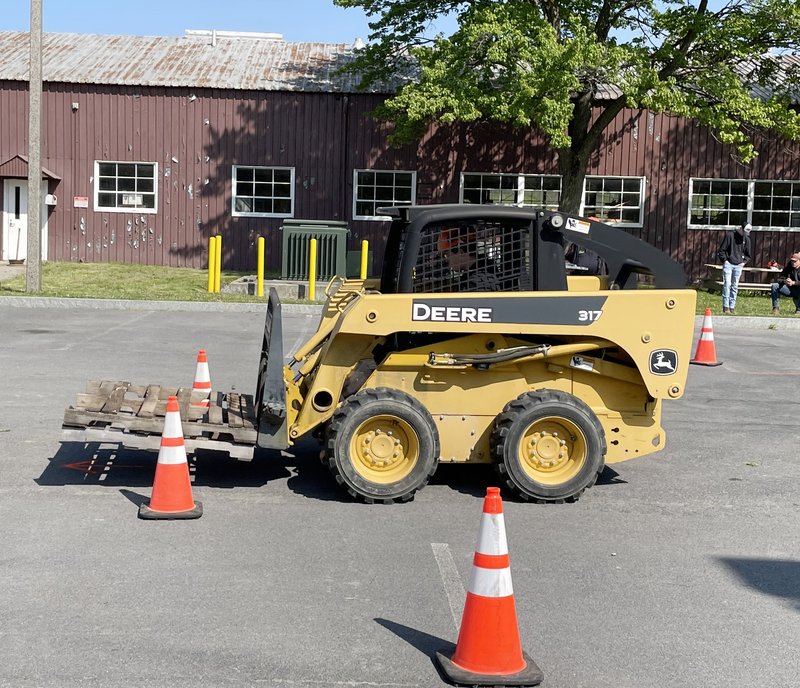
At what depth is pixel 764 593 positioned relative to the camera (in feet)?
17.0

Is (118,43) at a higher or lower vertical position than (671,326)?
higher

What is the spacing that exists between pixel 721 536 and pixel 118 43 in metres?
28.4

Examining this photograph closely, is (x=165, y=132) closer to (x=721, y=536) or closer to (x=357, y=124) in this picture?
(x=357, y=124)

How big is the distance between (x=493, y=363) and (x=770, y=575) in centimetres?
227

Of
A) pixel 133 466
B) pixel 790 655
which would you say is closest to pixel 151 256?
pixel 133 466

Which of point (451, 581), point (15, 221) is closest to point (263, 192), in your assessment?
Answer: point (15, 221)

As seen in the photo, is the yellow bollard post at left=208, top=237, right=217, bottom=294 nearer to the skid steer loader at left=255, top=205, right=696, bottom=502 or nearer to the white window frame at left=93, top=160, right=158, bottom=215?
the white window frame at left=93, top=160, right=158, bottom=215

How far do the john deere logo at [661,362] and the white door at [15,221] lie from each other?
2333cm

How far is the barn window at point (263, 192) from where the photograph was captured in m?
27.3

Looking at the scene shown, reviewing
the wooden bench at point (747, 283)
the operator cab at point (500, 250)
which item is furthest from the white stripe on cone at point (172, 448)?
the wooden bench at point (747, 283)

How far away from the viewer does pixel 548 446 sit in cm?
678

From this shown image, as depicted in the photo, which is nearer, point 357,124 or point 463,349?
point 463,349

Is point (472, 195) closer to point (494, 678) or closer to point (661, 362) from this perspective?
point (661, 362)

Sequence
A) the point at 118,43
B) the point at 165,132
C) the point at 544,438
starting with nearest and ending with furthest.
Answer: the point at 544,438 → the point at 165,132 → the point at 118,43
